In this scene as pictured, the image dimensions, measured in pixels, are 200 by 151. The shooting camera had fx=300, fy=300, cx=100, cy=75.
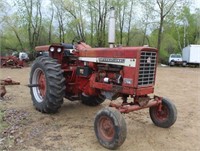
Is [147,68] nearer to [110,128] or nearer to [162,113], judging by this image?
[162,113]

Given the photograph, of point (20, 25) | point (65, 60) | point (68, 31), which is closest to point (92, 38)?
point (68, 31)

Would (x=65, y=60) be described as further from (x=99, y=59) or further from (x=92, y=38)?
(x=92, y=38)

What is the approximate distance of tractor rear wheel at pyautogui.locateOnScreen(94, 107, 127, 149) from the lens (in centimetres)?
444

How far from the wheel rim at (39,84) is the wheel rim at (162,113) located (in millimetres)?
2487

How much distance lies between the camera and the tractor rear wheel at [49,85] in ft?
19.8

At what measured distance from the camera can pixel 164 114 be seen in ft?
18.8

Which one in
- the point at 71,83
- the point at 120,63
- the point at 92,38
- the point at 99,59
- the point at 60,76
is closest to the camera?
the point at 120,63

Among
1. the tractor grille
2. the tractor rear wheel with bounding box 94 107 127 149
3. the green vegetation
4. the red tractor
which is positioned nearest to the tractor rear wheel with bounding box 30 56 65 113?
the red tractor

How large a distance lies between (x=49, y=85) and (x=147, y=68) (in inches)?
80.6

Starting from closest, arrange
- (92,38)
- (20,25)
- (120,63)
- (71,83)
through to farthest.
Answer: (120,63), (71,83), (20,25), (92,38)

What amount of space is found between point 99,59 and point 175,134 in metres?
1.94

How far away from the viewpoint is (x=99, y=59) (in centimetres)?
568

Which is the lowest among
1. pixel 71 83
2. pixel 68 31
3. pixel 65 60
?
pixel 71 83

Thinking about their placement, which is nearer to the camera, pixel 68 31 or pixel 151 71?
pixel 151 71
